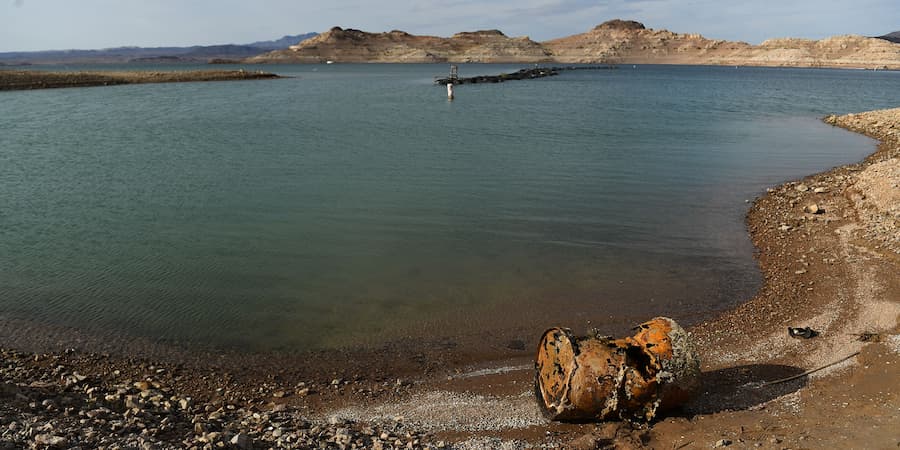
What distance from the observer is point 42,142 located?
29719mm

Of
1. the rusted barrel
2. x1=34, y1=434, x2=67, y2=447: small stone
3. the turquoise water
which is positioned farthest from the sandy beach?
the turquoise water

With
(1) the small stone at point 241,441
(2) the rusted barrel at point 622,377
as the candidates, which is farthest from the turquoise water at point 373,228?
(1) the small stone at point 241,441

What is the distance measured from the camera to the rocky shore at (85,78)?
2778 inches

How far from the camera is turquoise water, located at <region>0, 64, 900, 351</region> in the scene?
10.9 metres

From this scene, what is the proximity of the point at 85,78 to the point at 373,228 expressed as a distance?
8474cm

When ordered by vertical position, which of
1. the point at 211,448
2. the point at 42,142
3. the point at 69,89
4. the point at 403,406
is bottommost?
the point at 403,406

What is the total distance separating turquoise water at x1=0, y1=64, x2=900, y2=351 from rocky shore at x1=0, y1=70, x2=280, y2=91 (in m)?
47.5

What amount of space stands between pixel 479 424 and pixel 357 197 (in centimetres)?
1235

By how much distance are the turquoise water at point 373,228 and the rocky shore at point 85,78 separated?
47496mm

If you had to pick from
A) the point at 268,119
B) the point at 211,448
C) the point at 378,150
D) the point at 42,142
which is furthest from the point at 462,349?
the point at 268,119

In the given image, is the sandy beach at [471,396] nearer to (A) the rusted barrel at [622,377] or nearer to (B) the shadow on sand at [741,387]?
(B) the shadow on sand at [741,387]

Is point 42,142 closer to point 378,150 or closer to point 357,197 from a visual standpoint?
point 378,150

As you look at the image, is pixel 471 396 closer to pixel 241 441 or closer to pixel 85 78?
pixel 241 441

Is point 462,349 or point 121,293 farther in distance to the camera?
point 121,293
